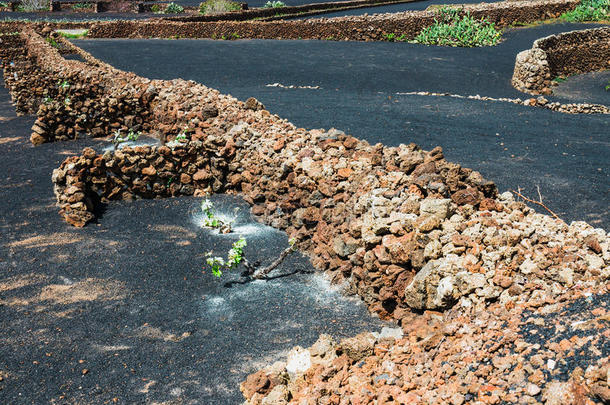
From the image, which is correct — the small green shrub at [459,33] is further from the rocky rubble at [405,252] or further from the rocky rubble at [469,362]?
the rocky rubble at [469,362]

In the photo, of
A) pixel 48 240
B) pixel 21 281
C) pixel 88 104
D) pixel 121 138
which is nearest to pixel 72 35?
pixel 88 104

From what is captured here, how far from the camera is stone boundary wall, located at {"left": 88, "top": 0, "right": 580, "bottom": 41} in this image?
23516 millimetres

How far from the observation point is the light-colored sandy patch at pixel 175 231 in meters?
7.10

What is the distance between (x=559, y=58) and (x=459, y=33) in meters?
4.67

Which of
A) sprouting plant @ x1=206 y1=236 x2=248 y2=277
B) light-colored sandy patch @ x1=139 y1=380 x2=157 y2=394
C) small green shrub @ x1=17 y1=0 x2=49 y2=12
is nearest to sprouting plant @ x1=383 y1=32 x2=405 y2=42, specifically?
sprouting plant @ x1=206 y1=236 x2=248 y2=277

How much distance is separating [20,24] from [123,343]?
28552mm

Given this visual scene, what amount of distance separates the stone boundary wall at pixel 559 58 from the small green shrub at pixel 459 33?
323 centimetres

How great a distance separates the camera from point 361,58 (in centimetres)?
1919

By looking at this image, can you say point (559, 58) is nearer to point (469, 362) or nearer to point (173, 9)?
point (469, 362)

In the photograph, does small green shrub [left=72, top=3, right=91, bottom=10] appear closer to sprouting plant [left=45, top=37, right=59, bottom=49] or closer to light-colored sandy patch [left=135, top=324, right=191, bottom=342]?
sprouting plant [left=45, top=37, right=59, bottom=49]

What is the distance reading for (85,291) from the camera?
5.86 metres

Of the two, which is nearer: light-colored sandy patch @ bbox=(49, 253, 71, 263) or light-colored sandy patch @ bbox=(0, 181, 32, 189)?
light-colored sandy patch @ bbox=(49, 253, 71, 263)

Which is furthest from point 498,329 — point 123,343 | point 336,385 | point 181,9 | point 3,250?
point 181,9

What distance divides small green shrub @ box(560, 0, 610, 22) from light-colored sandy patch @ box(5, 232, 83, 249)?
1008 inches
